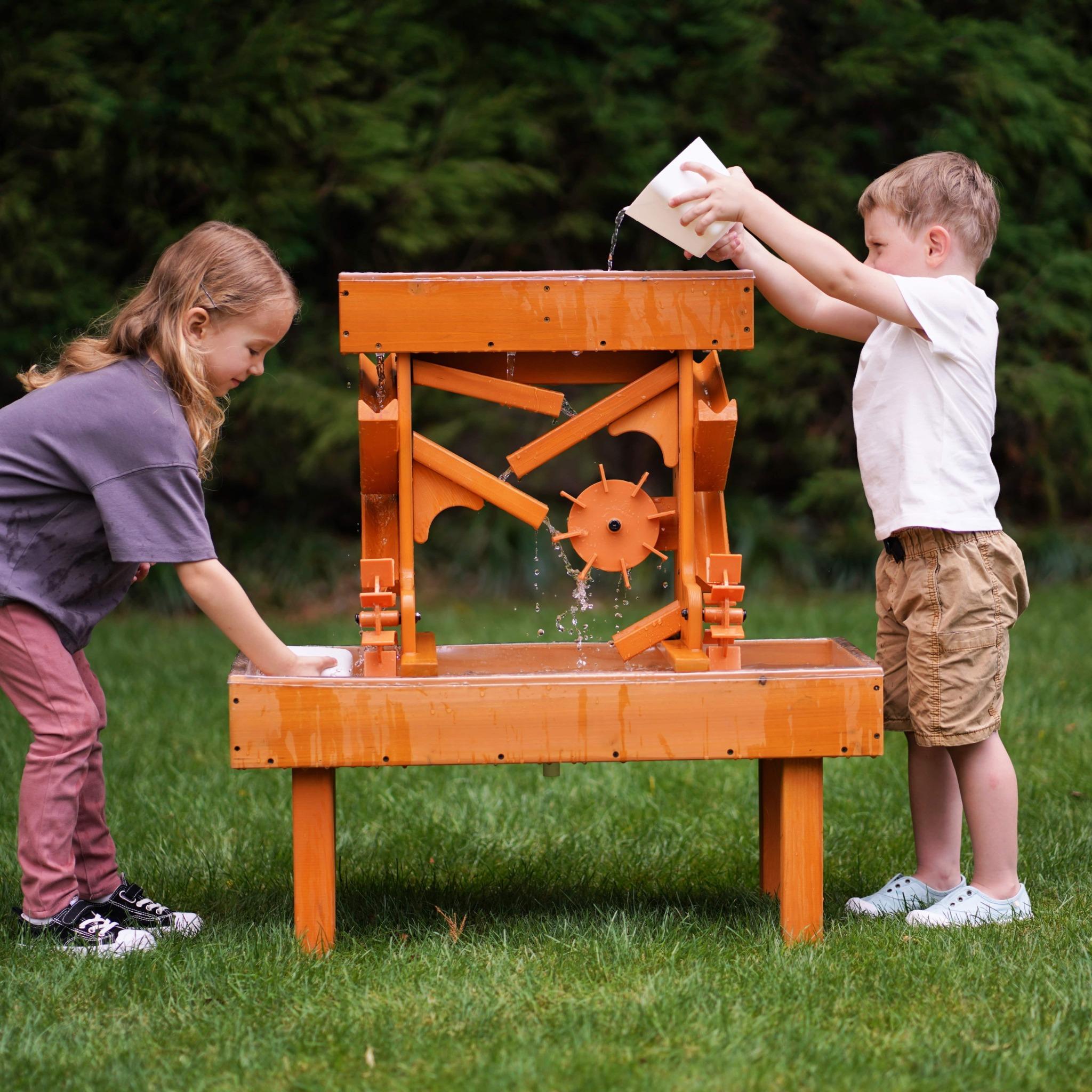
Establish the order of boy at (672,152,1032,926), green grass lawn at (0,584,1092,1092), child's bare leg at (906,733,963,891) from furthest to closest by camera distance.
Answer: child's bare leg at (906,733,963,891) → boy at (672,152,1032,926) → green grass lawn at (0,584,1092,1092)

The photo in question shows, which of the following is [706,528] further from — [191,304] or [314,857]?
[191,304]

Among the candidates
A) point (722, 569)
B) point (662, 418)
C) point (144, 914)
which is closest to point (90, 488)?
point (144, 914)

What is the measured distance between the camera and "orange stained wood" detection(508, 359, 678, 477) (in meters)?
2.64

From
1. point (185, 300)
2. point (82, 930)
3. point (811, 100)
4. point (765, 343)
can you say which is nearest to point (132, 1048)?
point (82, 930)

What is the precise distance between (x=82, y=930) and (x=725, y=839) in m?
1.58

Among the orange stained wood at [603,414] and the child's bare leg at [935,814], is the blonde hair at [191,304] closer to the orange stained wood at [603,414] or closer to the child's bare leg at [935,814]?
the orange stained wood at [603,414]

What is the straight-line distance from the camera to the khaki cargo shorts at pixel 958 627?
2.68 m

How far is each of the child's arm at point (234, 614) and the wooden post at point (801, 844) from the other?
0.96 meters

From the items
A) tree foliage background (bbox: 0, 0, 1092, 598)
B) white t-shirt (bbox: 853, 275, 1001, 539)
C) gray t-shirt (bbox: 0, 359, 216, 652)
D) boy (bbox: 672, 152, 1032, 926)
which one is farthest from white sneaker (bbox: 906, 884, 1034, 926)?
tree foliage background (bbox: 0, 0, 1092, 598)

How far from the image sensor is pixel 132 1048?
2146mm

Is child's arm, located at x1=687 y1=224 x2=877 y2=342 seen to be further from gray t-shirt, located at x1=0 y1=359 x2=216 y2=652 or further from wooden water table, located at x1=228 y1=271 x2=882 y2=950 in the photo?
gray t-shirt, located at x1=0 y1=359 x2=216 y2=652

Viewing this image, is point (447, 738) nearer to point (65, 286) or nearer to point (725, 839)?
point (725, 839)

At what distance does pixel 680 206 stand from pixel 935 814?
4.58 ft

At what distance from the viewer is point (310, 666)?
8.55 feet
